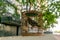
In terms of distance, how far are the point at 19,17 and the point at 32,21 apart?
0.16m

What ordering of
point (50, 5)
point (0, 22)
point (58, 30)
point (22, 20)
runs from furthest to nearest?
point (58, 30)
point (50, 5)
point (22, 20)
point (0, 22)

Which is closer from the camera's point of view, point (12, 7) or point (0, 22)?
point (0, 22)

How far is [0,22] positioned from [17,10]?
0.75 feet

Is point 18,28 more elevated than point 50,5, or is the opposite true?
point 50,5

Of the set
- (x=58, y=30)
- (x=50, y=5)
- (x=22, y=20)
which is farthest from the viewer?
(x=58, y=30)

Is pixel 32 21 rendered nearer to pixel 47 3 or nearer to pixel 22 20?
pixel 22 20

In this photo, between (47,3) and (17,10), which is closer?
(17,10)

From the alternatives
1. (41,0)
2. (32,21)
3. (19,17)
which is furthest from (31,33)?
(41,0)

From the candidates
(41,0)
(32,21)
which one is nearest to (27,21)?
(32,21)

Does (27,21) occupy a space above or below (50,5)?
below

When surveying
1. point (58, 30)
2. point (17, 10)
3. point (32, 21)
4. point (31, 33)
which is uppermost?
point (17, 10)

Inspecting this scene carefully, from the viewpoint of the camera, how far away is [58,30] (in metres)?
2.36

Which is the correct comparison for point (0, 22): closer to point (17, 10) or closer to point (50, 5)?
point (17, 10)

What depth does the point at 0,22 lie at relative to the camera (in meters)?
1.21
